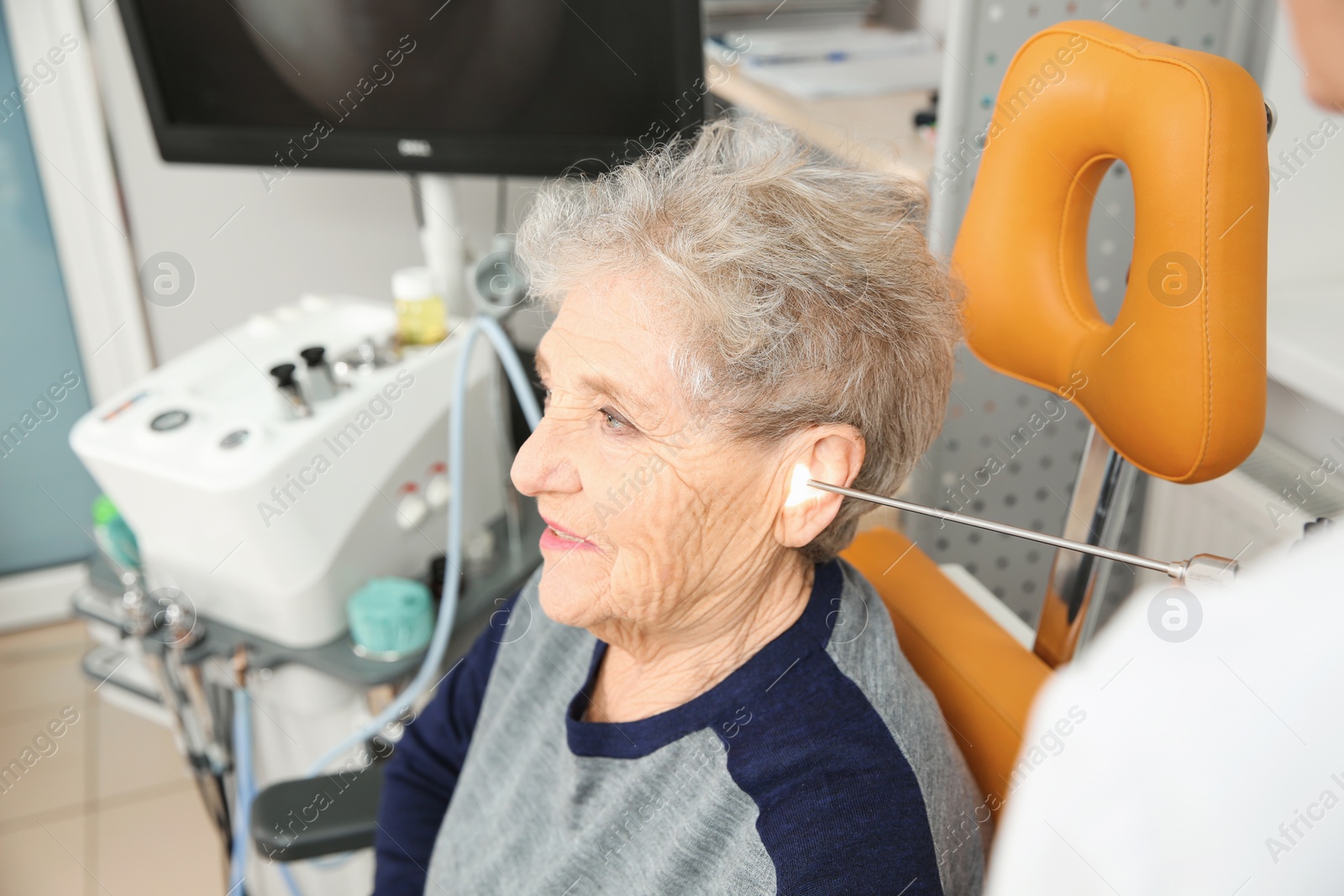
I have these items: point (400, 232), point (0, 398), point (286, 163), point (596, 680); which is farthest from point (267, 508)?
point (0, 398)

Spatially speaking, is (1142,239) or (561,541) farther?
(561,541)

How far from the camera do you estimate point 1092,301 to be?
796 millimetres

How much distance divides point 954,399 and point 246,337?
1020 mm

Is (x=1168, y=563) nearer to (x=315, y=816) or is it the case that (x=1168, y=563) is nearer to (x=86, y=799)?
(x=315, y=816)

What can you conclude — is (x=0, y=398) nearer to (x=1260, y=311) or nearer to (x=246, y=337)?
(x=246, y=337)

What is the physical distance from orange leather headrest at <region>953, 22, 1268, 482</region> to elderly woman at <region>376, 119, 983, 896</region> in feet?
0.26

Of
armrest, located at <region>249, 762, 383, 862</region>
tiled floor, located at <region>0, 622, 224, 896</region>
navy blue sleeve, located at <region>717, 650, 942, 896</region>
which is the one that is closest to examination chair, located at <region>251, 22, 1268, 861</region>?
navy blue sleeve, located at <region>717, 650, 942, 896</region>

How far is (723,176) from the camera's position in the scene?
85cm

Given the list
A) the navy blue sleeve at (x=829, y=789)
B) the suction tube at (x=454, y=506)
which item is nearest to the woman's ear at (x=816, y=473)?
the navy blue sleeve at (x=829, y=789)

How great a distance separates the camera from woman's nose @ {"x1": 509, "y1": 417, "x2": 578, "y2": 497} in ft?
2.82

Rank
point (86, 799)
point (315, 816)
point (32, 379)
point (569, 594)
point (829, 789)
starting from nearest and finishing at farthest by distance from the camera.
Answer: point (829, 789) < point (569, 594) < point (315, 816) < point (86, 799) < point (32, 379)

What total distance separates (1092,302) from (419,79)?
1074 mm

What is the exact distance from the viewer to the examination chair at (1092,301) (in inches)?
24.9

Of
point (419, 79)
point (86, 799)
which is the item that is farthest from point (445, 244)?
point (86, 799)
